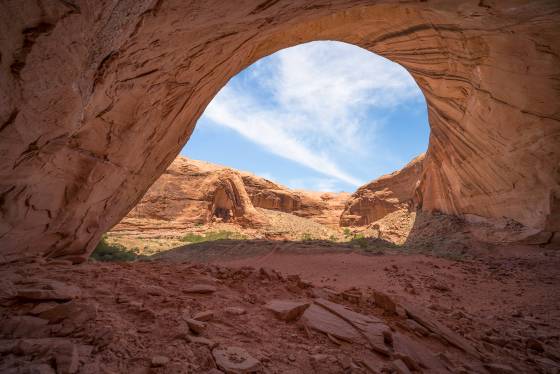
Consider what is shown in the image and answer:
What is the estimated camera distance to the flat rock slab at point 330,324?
287 cm

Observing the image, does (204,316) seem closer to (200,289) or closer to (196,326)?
(196,326)

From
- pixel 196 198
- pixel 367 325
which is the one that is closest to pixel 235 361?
pixel 367 325

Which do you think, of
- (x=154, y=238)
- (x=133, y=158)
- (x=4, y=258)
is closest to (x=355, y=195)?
(x=154, y=238)

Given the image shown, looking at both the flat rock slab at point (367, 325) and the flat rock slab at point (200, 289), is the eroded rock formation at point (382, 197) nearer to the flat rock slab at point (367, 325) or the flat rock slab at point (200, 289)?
→ the flat rock slab at point (367, 325)

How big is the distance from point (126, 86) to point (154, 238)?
14.8 m

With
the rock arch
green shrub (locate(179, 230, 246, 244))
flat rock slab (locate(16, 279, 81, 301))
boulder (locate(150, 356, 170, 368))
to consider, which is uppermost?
the rock arch

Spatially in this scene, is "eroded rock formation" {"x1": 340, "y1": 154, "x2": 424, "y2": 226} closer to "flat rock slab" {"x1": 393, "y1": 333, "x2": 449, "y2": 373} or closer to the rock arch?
the rock arch

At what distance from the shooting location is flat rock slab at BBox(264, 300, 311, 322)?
3.08m

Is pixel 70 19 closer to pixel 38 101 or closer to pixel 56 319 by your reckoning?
pixel 38 101

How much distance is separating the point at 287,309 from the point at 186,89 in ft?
17.3

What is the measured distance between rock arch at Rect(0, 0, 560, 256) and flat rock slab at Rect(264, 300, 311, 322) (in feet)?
9.64

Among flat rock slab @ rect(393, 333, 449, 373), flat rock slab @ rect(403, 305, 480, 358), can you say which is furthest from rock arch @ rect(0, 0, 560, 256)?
flat rock slab @ rect(403, 305, 480, 358)

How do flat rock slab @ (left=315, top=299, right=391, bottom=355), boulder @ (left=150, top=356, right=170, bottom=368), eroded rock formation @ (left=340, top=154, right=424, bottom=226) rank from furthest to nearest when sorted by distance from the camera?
eroded rock formation @ (left=340, top=154, right=424, bottom=226) < flat rock slab @ (left=315, top=299, right=391, bottom=355) < boulder @ (left=150, top=356, right=170, bottom=368)

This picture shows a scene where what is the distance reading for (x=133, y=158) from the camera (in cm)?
639
